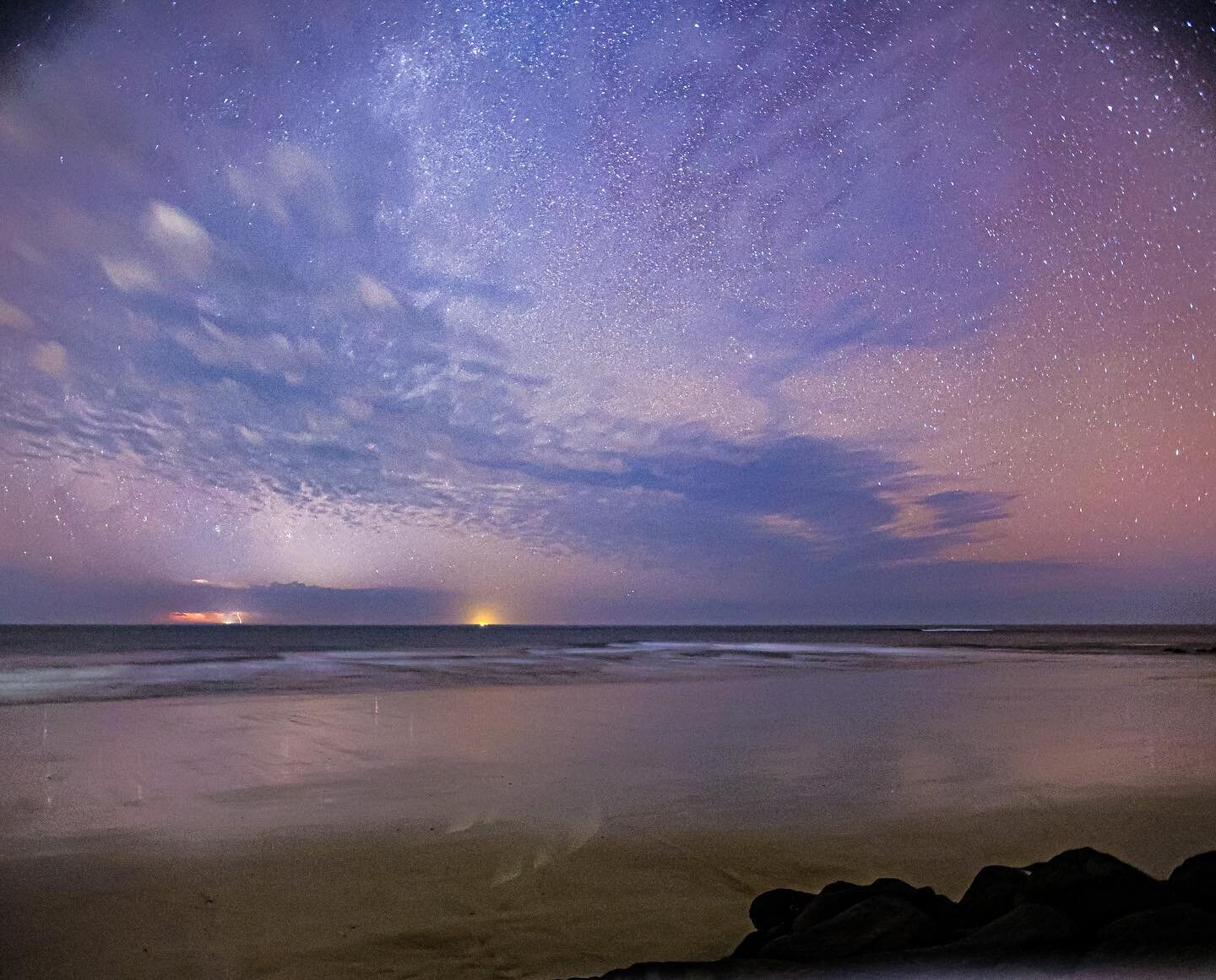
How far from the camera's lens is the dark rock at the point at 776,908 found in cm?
371

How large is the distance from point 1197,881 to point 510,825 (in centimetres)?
390

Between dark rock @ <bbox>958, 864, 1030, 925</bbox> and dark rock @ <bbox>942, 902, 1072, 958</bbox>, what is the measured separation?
0.33 meters

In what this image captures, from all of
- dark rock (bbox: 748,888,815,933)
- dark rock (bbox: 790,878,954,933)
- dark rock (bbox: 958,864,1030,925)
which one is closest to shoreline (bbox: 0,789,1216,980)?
dark rock (bbox: 748,888,815,933)

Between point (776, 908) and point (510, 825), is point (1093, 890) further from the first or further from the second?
point (510, 825)

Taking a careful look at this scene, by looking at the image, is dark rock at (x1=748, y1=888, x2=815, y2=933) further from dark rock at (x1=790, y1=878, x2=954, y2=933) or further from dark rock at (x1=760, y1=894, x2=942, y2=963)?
dark rock at (x1=760, y1=894, x2=942, y2=963)

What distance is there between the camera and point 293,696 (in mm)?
15625

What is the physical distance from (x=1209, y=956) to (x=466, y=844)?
151 inches

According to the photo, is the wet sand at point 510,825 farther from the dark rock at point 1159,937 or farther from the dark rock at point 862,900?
the dark rock at point 1159,937

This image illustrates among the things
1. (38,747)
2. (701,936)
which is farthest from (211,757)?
(701,936)

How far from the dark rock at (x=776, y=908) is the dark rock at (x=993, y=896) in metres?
0.67

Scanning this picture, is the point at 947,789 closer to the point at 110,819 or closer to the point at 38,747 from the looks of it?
the point at 110,819

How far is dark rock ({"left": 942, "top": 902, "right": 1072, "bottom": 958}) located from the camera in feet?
9.87

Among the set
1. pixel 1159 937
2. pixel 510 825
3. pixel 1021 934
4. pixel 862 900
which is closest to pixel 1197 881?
pixel 1159 937

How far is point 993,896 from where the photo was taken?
3.60 m
